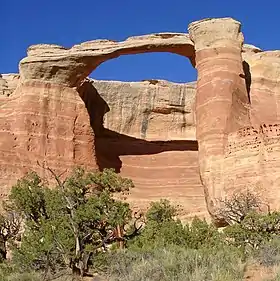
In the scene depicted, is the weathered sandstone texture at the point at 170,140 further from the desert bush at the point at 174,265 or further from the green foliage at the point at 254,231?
the desert bush at the point at 174,265

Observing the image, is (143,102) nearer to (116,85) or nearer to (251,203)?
(116,85)

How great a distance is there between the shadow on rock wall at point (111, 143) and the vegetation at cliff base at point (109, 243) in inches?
618

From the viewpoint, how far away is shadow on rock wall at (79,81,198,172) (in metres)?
36.2

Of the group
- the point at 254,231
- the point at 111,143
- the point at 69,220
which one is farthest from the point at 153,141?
the point at 69,220

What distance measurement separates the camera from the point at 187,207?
3259 centimetres

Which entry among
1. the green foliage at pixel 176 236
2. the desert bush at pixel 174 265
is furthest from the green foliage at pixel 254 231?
the desert bush at pixel 174 265

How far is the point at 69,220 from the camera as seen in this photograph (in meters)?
16.8

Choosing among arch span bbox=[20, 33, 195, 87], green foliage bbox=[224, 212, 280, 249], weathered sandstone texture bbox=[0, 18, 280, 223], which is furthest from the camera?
arch span bbox=[20, 33, 195, 87]

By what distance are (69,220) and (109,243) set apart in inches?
69.2

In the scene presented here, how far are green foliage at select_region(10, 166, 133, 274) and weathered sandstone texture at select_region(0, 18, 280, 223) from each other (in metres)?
9.42

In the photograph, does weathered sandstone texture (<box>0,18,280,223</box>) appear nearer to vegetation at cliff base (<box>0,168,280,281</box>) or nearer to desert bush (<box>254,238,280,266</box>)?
vegetation at cliff base (<box>0,168,280,281</box>)

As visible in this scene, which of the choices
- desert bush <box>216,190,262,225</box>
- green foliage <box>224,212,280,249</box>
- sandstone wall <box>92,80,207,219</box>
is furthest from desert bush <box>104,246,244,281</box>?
sandstone wall <box>92,80,207,219</box>

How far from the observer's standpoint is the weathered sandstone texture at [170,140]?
26766 mm

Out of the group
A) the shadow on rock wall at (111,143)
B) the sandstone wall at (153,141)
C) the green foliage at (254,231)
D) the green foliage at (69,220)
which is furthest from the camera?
the shadow on rock wall at (111,143)
